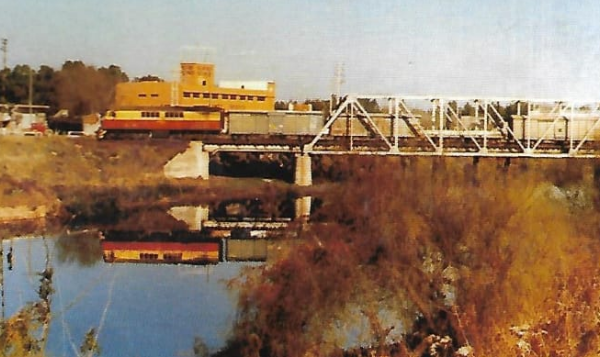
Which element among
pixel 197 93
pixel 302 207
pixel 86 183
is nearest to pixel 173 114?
pixel 197 93

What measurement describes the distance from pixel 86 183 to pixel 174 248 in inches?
17.7

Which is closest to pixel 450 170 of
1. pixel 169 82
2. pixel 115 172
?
pixel 169 82

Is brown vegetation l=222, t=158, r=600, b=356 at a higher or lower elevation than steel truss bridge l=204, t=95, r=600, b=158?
lower

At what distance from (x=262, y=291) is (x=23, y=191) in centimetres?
120

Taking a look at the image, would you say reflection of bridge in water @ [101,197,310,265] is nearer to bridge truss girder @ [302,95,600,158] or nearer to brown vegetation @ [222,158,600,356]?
brown vegetation @ [222,158,600,356]

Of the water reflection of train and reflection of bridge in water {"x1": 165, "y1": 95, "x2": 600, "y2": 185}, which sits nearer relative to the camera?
the water reflection of train

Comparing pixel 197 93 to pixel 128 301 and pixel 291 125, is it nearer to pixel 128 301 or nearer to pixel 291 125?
pixel 291 125

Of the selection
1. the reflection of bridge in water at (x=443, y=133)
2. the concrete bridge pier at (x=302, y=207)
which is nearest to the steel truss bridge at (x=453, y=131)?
the reflection of bridge in water at (x=443, y=133)

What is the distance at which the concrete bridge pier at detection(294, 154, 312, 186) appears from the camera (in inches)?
106

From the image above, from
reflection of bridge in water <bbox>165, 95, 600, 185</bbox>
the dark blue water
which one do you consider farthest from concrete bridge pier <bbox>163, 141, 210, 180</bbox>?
the dark blue water

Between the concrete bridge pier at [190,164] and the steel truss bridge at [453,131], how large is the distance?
0.19 ft

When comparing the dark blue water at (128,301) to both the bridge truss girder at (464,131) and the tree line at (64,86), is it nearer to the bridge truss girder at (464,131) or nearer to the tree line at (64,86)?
the tree line at (64,86)

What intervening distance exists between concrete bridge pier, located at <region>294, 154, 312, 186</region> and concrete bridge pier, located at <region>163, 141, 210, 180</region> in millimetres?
415

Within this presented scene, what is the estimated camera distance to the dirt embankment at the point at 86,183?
2537 mm
